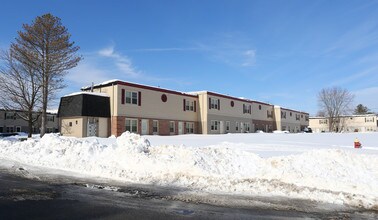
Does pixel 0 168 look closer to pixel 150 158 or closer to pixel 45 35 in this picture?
pixel 150 158

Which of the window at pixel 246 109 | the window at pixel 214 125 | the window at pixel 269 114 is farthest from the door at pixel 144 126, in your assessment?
the window at pixel 269 114

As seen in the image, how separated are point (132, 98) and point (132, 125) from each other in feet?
9.83

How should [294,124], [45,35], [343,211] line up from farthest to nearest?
[294,124]
[45,35]
[343,211]

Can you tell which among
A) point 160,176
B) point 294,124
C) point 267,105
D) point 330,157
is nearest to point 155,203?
point 160,176

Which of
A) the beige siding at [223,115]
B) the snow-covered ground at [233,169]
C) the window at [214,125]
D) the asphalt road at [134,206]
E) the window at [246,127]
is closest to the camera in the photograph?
the asphalt road at [134,206]

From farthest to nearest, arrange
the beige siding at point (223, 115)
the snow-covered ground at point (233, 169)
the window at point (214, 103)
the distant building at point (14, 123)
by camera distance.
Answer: the distant building at point (14, 123) → the window at point (214, 103) → the beige siding at point (223, 115) → the snow-covered ground at point (233, 169)

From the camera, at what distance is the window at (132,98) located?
124 ft

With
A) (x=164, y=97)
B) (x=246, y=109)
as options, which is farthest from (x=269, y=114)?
(x=164, y=97)

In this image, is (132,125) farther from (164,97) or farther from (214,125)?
(214,125)

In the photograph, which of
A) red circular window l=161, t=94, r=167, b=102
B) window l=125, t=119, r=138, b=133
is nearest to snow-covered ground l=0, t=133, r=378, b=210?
window l=125, t=119, r=138, b=133

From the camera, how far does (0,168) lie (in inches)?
548

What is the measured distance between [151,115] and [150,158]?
28091 millimetres

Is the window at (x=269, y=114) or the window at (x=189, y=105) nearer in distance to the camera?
the window at (x=189, y=105)

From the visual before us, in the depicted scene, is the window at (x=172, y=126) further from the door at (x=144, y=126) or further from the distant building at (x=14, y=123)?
the distant building at (x=14, y=123)
